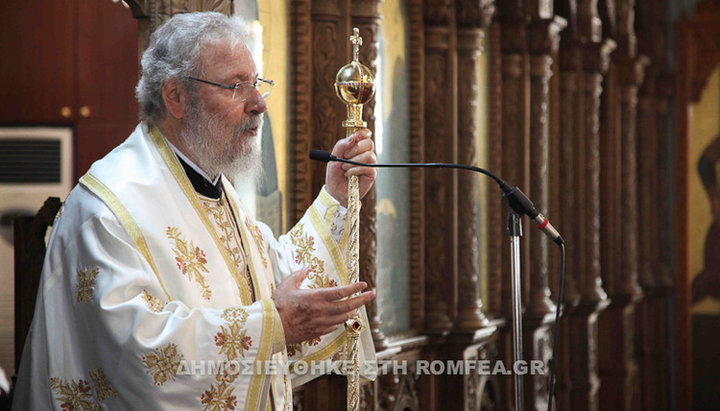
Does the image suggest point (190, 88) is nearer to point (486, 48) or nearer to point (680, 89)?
point (486, 48)

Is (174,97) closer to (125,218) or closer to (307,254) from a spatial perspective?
(125,218)

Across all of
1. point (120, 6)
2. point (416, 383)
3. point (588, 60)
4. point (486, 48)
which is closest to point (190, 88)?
point (120, 6)

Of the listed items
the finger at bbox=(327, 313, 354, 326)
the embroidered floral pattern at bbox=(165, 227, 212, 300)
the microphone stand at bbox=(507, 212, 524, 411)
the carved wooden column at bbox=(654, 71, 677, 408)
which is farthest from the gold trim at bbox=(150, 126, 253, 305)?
the carved wooden column at bbox=(654, 71, 677, 408)

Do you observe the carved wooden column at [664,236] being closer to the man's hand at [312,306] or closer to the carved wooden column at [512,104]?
the carved wooden column at [512,104]

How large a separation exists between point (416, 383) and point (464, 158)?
1.27 m

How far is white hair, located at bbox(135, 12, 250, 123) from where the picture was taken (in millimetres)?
2969

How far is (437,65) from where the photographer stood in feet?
18.9

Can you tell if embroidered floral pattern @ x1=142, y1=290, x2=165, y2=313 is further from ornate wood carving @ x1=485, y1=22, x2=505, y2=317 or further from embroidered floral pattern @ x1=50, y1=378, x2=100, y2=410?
ornate wood carving @ x1=485, y1=22, x2=505, y2=317

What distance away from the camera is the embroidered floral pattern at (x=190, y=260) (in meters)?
2.86

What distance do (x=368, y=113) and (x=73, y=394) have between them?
2322 millimetres

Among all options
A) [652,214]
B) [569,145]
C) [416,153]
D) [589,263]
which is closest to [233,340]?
[416,153]

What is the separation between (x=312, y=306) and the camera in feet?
8.87

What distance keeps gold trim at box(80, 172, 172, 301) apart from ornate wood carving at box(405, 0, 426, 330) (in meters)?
2.95

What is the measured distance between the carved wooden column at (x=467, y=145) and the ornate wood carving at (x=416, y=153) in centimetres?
35
